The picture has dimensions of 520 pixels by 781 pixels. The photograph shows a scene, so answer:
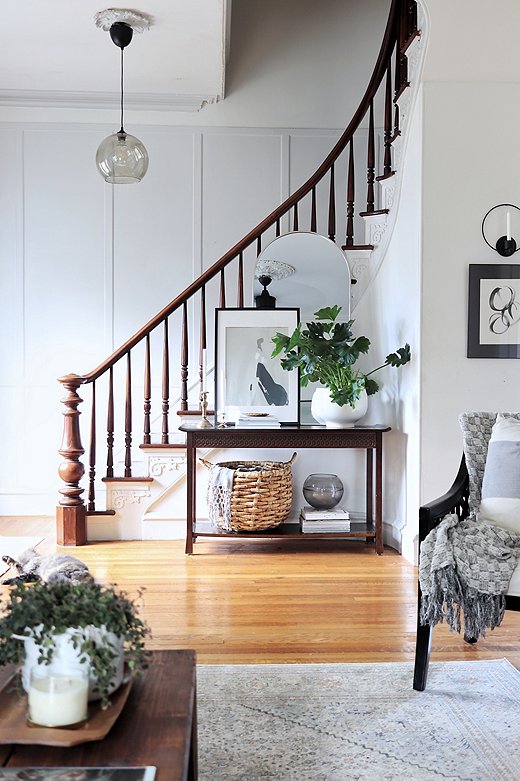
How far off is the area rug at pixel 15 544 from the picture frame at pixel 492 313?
2669mm

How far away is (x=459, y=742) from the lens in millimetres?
2111

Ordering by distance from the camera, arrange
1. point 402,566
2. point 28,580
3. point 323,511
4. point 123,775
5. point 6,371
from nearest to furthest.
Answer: point 123,775 → point 28,580 → point 402,566 → point 323,511 → point 6,371

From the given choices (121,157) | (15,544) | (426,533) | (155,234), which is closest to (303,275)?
(121,157)

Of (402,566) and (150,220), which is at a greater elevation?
(150,220)

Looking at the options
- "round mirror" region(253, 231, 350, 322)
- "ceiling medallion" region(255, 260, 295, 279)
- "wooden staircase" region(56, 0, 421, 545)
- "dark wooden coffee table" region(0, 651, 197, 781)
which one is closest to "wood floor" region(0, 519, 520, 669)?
"wooden staircase" region(56, 0, 421, 545)

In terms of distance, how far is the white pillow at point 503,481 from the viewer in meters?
2.67

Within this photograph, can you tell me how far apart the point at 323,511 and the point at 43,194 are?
314cm

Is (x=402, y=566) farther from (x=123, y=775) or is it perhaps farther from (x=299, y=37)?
(x=299, y=37)

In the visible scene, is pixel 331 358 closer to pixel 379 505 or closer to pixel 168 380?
pixel 379 505

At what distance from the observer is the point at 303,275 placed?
496cm

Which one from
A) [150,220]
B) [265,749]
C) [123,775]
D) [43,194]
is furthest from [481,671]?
[43,194]

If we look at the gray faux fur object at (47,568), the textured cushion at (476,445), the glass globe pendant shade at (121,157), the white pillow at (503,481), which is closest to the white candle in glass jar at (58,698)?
the white pillow at (503,481)

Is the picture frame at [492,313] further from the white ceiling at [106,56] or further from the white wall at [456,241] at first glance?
the white ceiling at [106,56]

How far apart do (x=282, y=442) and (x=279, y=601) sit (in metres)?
1.13
